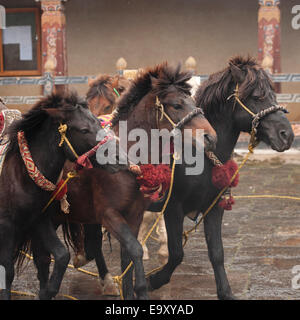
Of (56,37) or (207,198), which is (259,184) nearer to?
(207,198)

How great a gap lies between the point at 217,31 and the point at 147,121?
13105 mm

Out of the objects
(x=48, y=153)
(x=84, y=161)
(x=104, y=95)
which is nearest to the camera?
(x=84, y=161)

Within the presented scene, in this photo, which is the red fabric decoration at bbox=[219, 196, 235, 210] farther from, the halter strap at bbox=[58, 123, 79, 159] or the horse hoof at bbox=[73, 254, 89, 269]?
the halter strap at bbox=[58, 123, 79, 159]

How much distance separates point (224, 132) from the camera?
5.59 m

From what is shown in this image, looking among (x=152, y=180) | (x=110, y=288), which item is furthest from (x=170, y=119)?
(x=110, y=288)

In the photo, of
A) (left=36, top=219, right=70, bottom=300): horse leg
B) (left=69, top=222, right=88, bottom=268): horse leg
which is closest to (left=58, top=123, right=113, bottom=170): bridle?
(left=36, top=219, right=70, bottom=300): horse leg

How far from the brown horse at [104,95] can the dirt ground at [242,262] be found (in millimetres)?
1581

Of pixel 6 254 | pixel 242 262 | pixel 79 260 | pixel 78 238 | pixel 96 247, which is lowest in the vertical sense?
pixel 242 262

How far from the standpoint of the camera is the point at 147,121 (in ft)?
17.0

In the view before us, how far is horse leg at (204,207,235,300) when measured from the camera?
5.46 meters

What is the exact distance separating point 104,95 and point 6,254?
2.77 metres

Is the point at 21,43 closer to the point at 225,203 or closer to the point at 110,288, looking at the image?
the point at 110,288

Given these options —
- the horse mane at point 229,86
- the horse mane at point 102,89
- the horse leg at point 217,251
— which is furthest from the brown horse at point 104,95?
the horse leg at point 217,251

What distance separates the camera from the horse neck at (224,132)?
220 inches
